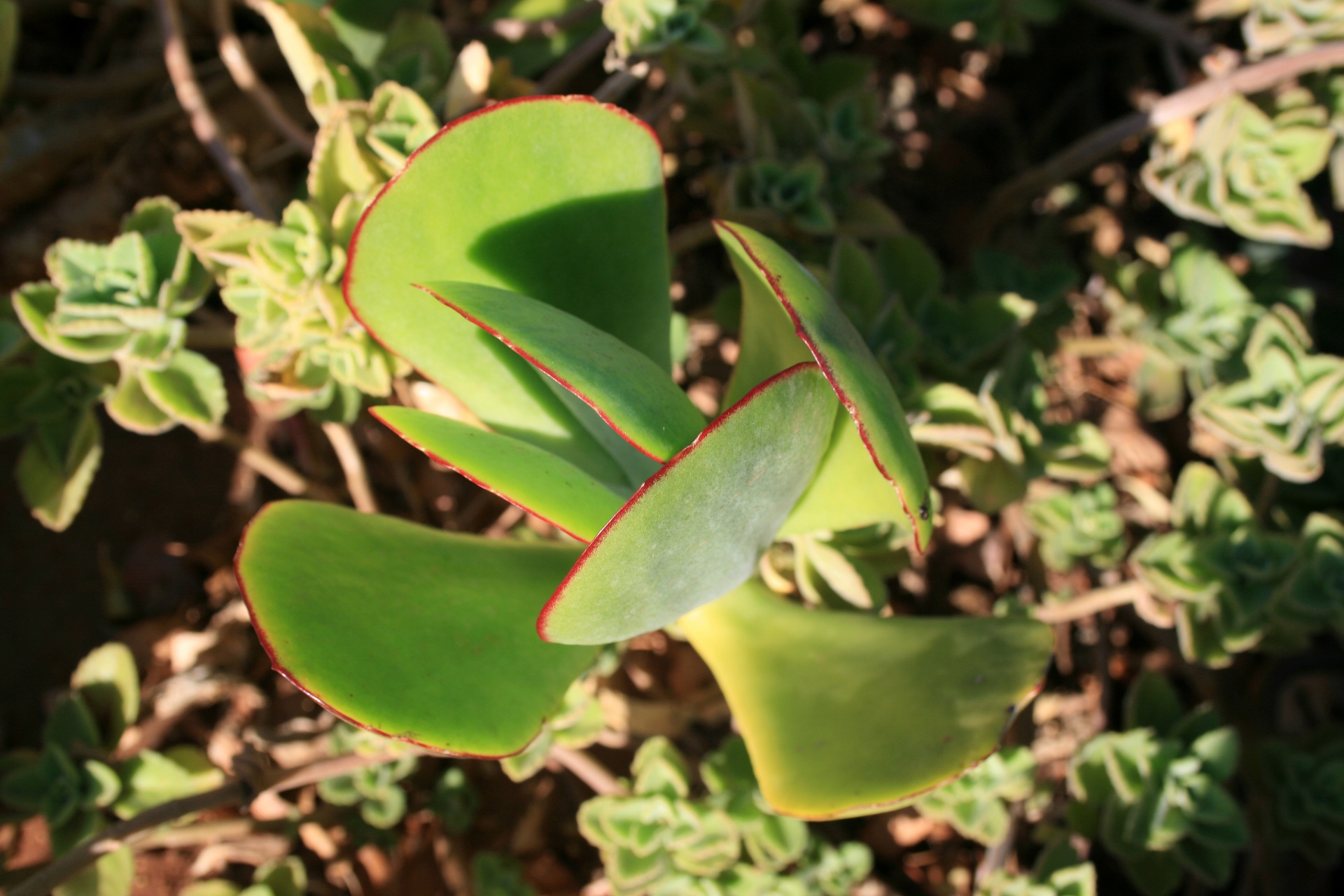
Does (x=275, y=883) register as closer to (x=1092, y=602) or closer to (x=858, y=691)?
(x=858, y=691)

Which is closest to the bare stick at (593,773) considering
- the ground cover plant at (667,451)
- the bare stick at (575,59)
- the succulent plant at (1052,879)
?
the ground cover plant at (667,451)

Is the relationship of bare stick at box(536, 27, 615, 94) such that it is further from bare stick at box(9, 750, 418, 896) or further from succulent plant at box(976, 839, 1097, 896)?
succulent plant at box(976, 839, 1097, 896)

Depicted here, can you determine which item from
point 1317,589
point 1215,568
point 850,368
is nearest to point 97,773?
point 850,368

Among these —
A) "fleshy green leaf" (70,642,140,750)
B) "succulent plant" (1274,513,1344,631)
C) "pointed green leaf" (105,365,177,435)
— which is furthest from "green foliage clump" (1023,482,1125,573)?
"fleshy green leaf" (70,642,140,750)

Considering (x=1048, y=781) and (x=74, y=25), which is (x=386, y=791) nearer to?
(x=1048, y=781)

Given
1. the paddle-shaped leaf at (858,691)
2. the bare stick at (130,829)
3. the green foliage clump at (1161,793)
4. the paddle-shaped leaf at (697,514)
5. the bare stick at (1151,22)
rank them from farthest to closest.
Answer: the bare stick at (1151,22)
the green foliage clump at (1161,793)
the bare stick at (130,829)
the paddle-shaped leaf at (858,691)
the paddle-shaped leaf at (697,514)

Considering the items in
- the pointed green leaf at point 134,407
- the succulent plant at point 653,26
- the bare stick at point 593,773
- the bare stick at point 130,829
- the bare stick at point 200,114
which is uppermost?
the succulent plant at point 653,26

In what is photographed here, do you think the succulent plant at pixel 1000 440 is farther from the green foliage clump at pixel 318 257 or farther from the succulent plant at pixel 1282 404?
the green foliage clump at pixel 318 257
